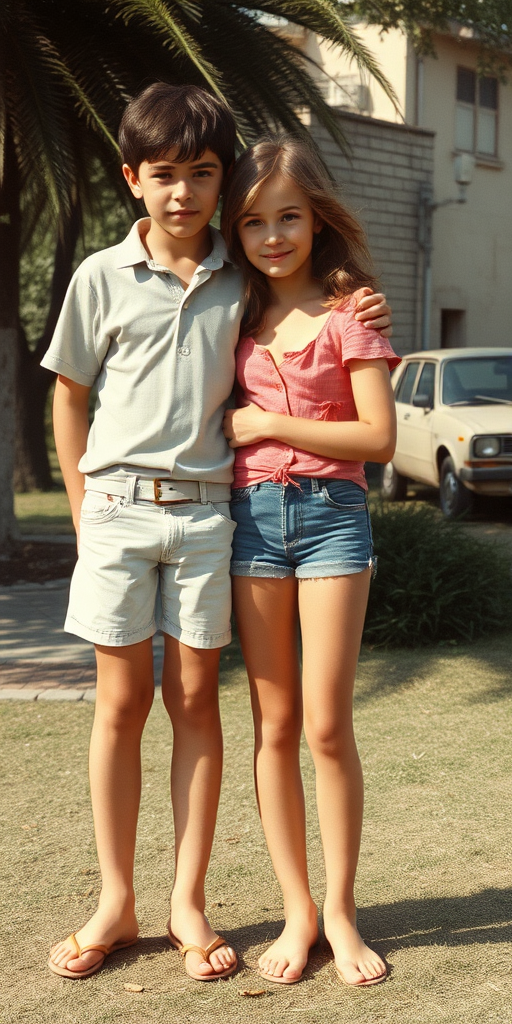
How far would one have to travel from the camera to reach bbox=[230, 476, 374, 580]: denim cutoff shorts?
260cm

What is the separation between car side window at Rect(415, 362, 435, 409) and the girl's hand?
9.72m

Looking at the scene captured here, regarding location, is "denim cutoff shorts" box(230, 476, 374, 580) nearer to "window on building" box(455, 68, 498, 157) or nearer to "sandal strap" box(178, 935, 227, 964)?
"sandal strap" box(178, 935, 227, 964)

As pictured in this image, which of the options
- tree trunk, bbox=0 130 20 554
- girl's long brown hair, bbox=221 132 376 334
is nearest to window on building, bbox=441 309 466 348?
tree trunk, bbox=0 130 20 554

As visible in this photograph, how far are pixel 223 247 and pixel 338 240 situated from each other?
280 mm

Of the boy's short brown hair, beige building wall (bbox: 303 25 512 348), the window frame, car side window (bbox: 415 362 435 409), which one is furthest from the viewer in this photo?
the window frame

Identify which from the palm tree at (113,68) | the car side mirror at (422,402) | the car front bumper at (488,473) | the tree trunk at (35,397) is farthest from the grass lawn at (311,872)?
the tree trunk at (35,397)

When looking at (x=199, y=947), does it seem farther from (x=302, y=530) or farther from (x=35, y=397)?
(x=35, y=397)

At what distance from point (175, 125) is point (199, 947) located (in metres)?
1.92

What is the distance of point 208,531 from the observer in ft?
8.54

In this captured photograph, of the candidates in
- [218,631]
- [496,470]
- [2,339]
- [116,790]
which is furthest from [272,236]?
[496,470]

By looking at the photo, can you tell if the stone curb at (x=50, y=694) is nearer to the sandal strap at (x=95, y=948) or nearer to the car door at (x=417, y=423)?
the sandal strap at (x=95, y=948)

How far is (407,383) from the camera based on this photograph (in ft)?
43.4

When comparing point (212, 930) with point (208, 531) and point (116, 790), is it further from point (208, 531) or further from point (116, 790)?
point (208, 531)

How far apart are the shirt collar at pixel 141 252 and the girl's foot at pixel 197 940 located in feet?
5.09
